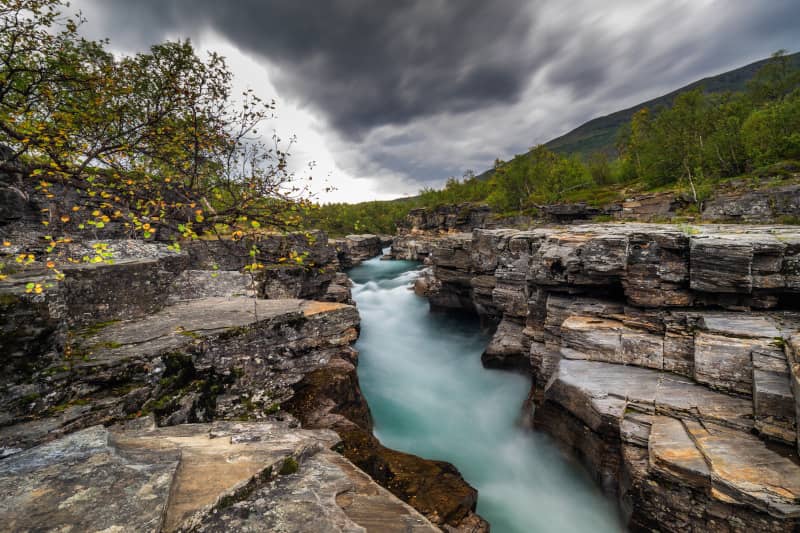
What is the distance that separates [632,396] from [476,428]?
598cm

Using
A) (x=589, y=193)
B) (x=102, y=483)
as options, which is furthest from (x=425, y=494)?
(x=589, y=193)

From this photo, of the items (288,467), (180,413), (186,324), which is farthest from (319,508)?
(186,324)

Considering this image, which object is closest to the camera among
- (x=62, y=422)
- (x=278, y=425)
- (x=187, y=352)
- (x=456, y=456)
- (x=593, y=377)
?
(x=62, y=422)

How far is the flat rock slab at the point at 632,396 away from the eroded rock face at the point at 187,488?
771 cm

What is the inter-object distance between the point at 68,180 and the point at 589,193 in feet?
186

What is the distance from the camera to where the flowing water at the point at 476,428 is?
860cm

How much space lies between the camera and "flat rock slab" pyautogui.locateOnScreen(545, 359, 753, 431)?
7164mm

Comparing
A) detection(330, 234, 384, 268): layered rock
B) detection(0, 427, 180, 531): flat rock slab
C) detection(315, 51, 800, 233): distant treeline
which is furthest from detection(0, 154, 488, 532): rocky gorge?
detection(330, 234, 384, 268): layered rock

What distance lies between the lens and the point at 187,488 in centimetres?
275

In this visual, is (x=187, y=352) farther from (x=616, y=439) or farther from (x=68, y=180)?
(x=616, y=439)

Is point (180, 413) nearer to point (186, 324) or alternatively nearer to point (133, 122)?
point (186, 324)

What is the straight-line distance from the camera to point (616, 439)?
8.12m

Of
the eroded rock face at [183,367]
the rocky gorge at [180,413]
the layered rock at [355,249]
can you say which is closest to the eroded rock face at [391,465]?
the rocky gorge at [180,413]

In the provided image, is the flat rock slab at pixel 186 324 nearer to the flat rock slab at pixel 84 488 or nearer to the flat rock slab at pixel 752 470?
the flat rock slab at pixel 84 488
